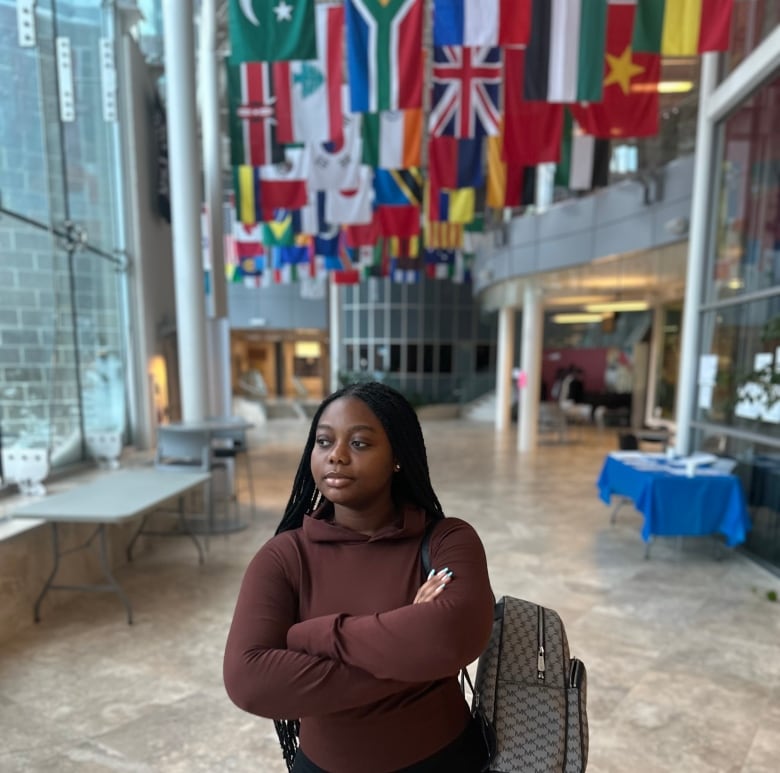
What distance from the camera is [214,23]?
693 cm

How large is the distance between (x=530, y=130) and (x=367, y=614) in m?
5.57

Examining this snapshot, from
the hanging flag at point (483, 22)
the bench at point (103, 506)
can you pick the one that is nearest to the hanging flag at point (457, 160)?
the hanging flag at point (483, 22)

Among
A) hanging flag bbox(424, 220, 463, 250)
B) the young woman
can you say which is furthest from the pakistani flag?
hanging flag bbox(424, 220, 463, 250)

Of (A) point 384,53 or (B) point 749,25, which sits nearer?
(A) point 384,53

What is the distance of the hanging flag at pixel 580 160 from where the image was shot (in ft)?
21.1

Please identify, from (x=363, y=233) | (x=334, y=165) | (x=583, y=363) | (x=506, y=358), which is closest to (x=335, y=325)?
(x=506, y=358)

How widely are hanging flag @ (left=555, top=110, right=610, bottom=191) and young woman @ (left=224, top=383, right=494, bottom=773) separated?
6304 mm

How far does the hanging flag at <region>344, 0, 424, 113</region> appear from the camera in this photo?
4398 mm

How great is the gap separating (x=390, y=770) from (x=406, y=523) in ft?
1.69

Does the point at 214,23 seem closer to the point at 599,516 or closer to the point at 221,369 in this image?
the point at 221,369

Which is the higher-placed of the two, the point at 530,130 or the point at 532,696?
the point at 530,130

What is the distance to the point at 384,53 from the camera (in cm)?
451

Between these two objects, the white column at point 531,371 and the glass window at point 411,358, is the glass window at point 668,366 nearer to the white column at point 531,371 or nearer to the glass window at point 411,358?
the white column at point 531,371

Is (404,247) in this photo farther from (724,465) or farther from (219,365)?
(724,465)
